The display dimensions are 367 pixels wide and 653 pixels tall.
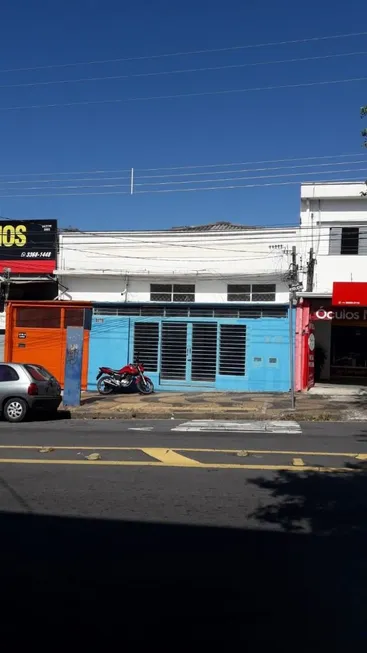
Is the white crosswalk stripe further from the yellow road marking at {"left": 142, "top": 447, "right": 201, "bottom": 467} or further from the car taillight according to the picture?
the car taillight

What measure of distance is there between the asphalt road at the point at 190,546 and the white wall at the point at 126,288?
39.6 feet

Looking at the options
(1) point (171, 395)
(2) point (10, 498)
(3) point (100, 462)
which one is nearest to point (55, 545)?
(2) point (10, 498)

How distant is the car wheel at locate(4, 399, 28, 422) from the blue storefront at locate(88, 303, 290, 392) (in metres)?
7.23

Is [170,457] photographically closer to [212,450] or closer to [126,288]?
[212,450]

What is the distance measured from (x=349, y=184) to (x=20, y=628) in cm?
1890

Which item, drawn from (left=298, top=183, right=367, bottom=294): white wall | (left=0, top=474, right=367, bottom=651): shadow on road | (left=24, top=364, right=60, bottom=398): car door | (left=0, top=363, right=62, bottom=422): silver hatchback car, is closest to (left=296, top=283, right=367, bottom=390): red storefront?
(left=298, top=183, right=367, bottom=294): white wall

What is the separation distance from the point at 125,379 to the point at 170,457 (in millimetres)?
11128

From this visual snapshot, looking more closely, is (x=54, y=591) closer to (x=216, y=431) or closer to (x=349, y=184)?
(x=216, y=431)

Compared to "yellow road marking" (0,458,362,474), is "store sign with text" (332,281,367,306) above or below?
above

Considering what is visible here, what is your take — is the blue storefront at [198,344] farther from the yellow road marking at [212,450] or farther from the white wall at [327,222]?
the yellow road marking at [212,450]

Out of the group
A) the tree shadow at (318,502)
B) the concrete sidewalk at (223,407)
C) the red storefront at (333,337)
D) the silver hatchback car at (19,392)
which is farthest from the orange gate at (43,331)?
the tree shadow at (318,502)

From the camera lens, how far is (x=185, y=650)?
3.33 meters

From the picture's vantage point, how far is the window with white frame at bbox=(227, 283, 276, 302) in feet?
67.2

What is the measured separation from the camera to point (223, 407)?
16.5 metres
